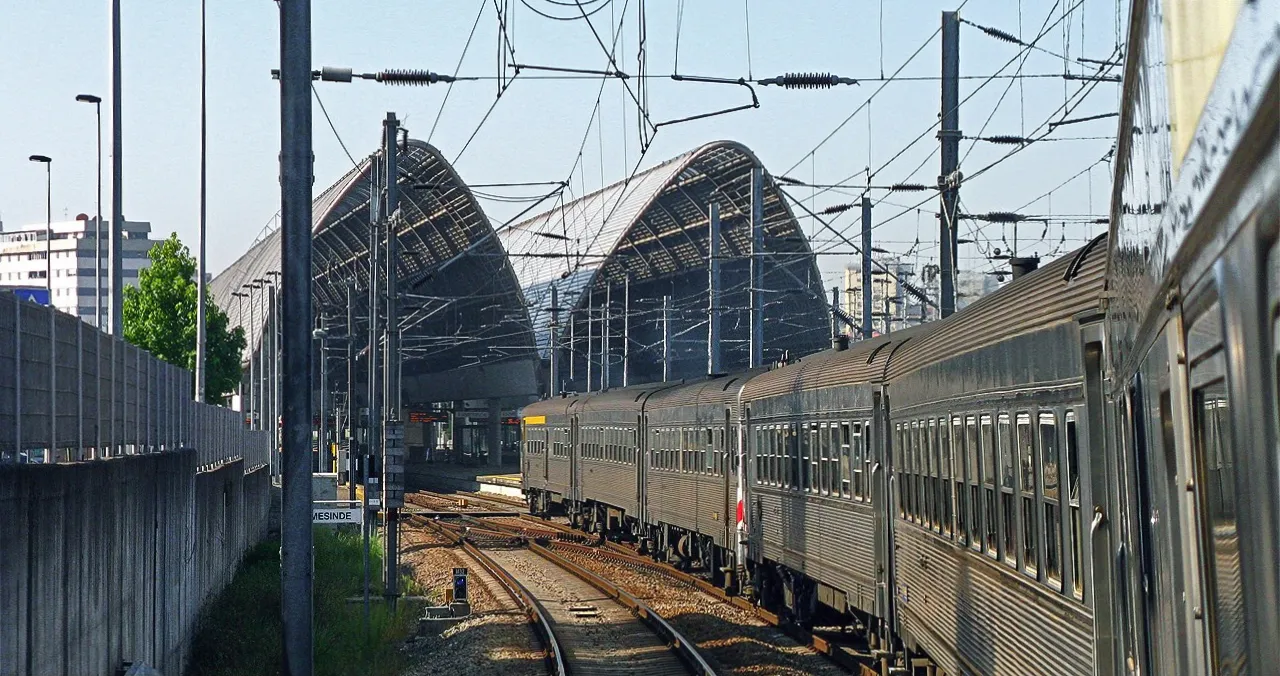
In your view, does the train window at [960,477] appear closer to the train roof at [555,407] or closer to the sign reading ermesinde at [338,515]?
the sign reading ermesinde at [338,515]

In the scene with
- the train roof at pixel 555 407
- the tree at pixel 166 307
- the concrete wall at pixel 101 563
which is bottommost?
the concrete wall at pixel 101 563

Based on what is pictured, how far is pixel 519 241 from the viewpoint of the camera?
3226 inches

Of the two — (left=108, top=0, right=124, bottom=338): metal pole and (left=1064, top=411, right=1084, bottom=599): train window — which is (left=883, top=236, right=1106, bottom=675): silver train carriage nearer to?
(left=1064, top=411, right=1084, bottom=599): train window

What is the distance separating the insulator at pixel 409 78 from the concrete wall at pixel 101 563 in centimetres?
430

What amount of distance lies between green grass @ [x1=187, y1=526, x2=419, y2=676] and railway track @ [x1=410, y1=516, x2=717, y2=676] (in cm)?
184

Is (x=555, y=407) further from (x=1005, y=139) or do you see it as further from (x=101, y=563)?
(x=101, y=563)

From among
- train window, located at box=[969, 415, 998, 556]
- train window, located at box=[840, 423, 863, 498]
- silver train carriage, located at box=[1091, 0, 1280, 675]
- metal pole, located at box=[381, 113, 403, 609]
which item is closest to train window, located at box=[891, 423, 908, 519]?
train window, located at box=[840, 423, 863, 498]

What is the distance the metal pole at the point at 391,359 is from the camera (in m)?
22.3

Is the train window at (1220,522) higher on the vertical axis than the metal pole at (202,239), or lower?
lower

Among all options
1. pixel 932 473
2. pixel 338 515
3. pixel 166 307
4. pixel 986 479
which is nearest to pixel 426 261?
pixel 166 307

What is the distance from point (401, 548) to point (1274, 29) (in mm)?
35583

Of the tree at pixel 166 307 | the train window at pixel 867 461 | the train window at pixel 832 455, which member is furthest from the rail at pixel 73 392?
the tree at pixel 166 307

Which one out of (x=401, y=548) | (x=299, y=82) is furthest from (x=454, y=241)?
(x=299, y=82)

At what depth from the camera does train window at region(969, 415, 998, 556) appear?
8836 millimetres
